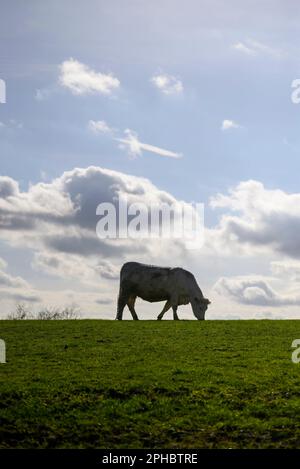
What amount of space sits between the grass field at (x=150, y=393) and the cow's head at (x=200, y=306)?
42.0 feet

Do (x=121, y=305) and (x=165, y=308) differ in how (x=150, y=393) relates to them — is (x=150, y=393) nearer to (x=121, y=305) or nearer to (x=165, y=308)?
(x=165, y=308)

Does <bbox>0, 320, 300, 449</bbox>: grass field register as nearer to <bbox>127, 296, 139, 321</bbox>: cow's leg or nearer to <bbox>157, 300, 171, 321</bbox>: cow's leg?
<bbox>157, 300, 171, 321</bbox>: cow's leg

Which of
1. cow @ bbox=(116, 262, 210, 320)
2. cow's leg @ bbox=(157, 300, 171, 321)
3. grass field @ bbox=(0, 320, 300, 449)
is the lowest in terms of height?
grass field @ bbox=(0, 320, 300, 449)

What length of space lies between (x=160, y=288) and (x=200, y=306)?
2592 millimetres

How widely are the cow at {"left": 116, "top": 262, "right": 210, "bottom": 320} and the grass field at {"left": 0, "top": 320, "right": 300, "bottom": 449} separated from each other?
13.0 meters

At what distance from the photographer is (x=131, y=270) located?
42.4m

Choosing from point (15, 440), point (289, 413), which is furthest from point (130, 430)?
point (289, 413)

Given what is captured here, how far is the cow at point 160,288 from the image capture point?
135 feet

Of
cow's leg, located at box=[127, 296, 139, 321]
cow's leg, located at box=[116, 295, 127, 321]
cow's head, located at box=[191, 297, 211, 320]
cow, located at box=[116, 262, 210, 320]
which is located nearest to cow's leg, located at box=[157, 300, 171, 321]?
cow, located at box=[116, 262, 210, 320]

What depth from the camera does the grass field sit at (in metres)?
16.3

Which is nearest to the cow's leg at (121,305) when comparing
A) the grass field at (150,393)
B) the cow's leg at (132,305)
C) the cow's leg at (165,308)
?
the cow's leg at (132,305)

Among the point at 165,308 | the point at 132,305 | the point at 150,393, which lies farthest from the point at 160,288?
the point at 150,393
